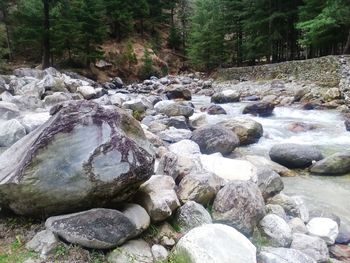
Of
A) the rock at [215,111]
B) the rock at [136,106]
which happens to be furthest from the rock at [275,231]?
the rock at [215,111]

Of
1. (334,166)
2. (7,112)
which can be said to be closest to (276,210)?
(334,166)

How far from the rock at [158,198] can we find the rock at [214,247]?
0.49 m

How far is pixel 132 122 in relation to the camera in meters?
4.52

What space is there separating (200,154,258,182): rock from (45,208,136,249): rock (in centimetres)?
219

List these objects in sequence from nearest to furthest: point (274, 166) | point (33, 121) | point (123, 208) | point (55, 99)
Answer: point (123, 208)
point (274, 166)
point (33, 121)
point (55, 99)

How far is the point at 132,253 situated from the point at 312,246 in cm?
220

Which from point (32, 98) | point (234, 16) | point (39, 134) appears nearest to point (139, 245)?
point (39, 134)

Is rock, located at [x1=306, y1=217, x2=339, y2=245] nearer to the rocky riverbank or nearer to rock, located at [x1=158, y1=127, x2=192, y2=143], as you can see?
the rocky riverbank

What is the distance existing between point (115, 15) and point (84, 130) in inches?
1342

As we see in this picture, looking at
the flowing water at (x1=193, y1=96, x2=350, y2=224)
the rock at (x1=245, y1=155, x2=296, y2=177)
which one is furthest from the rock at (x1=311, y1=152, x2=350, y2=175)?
the rock at (x1=245, y1=155, x2=296, y2=177)

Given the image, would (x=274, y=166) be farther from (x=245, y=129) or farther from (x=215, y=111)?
(x=215, y=111)

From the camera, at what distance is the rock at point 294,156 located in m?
8.55

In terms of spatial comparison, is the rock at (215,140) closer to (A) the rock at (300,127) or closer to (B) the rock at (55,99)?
(A) the rock at (300,127)

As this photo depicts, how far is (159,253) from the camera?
12.5ft
